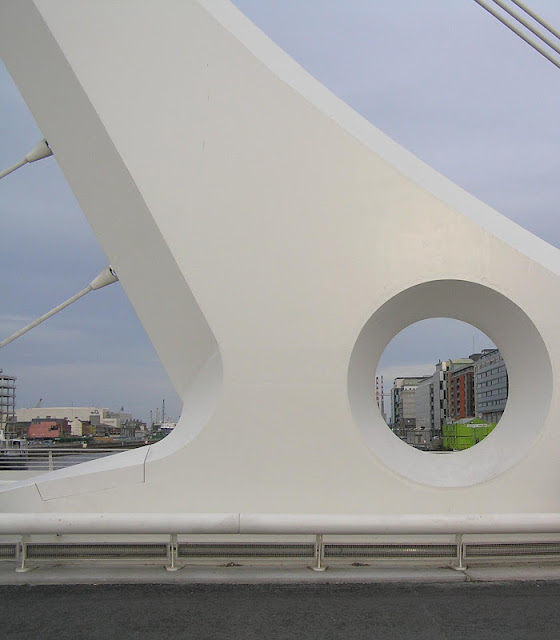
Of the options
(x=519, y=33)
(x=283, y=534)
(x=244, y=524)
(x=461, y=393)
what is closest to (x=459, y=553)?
(x=283, y=534)

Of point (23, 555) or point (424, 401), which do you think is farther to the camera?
point (424, 401)

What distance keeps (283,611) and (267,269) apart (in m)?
2.67

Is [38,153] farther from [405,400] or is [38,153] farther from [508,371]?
[405,400]

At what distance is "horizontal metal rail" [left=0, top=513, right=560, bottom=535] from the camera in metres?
4.26

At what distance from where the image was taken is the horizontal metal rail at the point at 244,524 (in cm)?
426

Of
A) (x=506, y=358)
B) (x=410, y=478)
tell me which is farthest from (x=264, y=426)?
(x=506, y=358)

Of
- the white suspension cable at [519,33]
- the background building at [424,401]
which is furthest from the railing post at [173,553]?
the background building at [424,401]

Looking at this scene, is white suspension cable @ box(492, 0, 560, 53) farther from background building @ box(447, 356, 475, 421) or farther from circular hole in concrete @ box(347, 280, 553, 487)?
background building @ box(447, 356, 475, 421)

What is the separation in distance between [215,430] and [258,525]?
967 millimetres

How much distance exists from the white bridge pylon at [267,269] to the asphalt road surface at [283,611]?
98 centimetres

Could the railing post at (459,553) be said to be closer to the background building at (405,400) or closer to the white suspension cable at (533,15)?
the white suspension cable at (533,15)

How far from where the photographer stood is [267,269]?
516 cm

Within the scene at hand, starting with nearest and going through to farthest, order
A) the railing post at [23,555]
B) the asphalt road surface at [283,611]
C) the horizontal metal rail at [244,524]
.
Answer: the asphalt road surface at [283,611]
the horizontal metal rail at [244,524]
the railing post at [23,555]

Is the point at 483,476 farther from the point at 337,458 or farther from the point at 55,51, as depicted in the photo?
the point at 55,51
